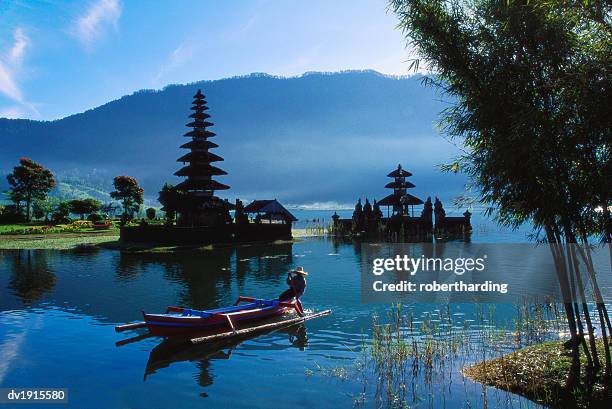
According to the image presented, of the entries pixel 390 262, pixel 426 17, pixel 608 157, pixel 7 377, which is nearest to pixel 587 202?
pixel 608 157

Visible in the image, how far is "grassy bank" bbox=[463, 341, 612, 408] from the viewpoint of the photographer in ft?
29.3

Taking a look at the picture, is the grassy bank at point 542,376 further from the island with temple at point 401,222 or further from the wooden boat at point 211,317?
the island with temple at point 401,222

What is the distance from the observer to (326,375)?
38.7 ft

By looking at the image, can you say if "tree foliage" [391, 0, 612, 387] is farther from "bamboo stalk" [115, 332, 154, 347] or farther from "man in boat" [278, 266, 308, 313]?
"bamboo stalk" [115, 332, 154, 347]

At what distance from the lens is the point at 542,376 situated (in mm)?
10141

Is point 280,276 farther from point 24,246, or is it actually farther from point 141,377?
point 24,246

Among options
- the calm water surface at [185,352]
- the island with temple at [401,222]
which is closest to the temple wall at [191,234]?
the island with temple at [401,222]

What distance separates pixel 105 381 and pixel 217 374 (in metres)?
2.72

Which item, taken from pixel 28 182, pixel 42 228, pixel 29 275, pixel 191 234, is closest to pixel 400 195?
pixel 191 234

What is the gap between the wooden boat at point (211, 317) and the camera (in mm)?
13641

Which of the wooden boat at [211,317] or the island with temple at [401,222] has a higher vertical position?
the island with temple at [401,222]

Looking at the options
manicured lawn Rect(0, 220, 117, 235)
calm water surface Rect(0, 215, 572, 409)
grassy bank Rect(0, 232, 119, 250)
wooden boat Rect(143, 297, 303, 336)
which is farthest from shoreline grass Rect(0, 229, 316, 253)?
wooden boat Rect(143, 297, 303, 336)

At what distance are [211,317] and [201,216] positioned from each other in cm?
3835

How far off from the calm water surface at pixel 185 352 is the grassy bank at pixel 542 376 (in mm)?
383
